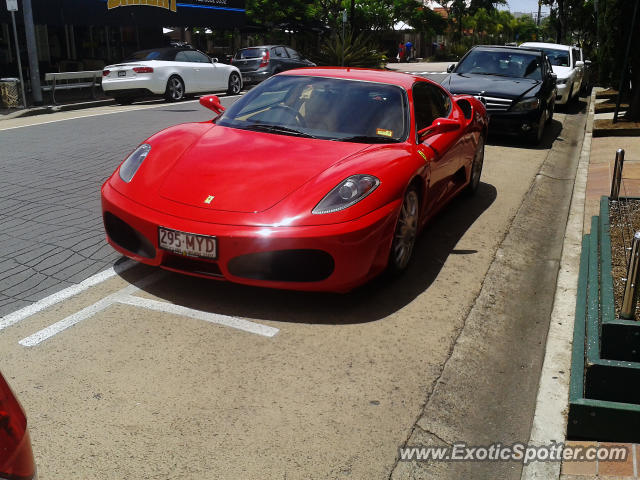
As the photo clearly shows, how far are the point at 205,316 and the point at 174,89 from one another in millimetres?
14906

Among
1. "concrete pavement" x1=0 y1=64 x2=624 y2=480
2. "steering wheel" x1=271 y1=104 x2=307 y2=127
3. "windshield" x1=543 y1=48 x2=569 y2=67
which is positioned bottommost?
"concrete pavement" x1=0 y1=64 x2=624 y2=480

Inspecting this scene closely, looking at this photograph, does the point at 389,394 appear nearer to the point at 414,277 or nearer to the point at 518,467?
the point at 518,467

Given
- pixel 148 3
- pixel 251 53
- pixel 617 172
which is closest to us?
pixel 617 172

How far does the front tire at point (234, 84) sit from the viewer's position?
20459 millimetres

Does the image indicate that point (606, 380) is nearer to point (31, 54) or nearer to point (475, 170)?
point (475, 170)

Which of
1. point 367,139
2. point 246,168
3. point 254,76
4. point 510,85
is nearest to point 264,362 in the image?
point 246,168

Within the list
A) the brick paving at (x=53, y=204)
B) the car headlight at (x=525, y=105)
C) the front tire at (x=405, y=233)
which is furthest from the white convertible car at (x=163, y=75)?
the front tire at (x=405, y=233)

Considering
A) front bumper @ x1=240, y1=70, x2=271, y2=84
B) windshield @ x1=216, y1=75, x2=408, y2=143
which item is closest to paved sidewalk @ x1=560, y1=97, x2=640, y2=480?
windshield @ x1=216, y1=75, x2=408, y2=143

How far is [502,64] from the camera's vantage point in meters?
12.9

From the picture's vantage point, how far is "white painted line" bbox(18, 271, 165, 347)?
391 centimetres

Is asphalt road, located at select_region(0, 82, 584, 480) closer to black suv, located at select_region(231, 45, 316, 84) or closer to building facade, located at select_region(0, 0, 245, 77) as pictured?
building facade, located at select_region(0, 0, 245, 77)

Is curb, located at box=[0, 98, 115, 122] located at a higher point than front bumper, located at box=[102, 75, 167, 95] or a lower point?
lower

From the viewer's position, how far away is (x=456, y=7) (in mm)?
80688

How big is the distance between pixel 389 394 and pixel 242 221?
4.45 feet
